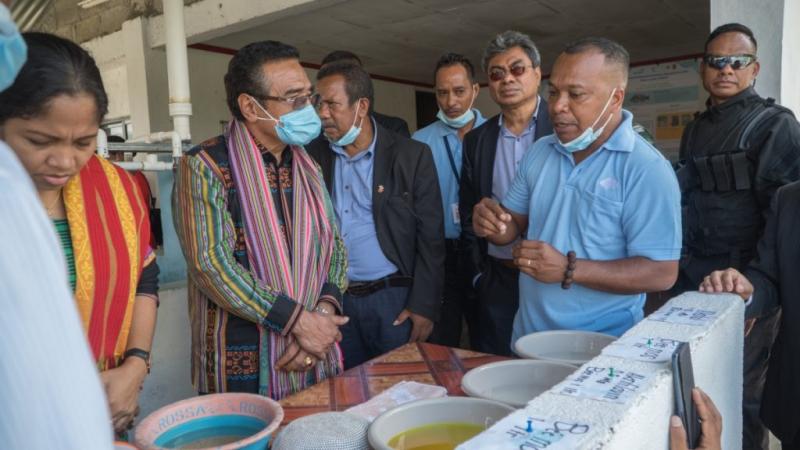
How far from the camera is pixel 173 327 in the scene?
3357 mm

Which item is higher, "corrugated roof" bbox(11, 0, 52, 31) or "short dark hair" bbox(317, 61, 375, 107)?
"corrugated roof" bbox(11, 0, 52, 31)

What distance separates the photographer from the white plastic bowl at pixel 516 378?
4.45 feet

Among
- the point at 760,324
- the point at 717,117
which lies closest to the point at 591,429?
the point at 760,324

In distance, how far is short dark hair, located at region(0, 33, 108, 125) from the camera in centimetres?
127

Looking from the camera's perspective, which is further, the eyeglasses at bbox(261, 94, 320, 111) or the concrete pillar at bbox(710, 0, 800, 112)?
the concrete pillar at bbox(710, 0, 800, 112)

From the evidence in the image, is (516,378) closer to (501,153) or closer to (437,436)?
(437,436)

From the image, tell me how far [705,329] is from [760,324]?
1745mm

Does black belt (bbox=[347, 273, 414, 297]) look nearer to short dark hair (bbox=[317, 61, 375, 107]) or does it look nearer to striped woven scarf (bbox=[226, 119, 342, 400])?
striped woven scarf (bbox=[226, 119, 342, 400])

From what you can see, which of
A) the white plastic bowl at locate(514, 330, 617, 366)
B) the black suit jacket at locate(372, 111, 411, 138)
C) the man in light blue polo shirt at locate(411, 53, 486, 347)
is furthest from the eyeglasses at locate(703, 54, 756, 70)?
the white plastic bowl at locate(514, 330, 617, 366)

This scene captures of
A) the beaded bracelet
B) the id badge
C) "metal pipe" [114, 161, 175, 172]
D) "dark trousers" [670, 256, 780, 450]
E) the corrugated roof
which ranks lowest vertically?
"dark trousers" [670, 256, 780, 450]

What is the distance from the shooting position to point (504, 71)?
2.98 meters

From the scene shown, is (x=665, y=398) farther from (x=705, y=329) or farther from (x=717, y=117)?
(x=717, y=117)

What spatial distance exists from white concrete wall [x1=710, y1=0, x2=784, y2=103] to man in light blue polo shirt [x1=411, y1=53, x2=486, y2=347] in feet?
4.66

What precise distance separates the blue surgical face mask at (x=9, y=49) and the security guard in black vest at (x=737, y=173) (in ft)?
9.71
